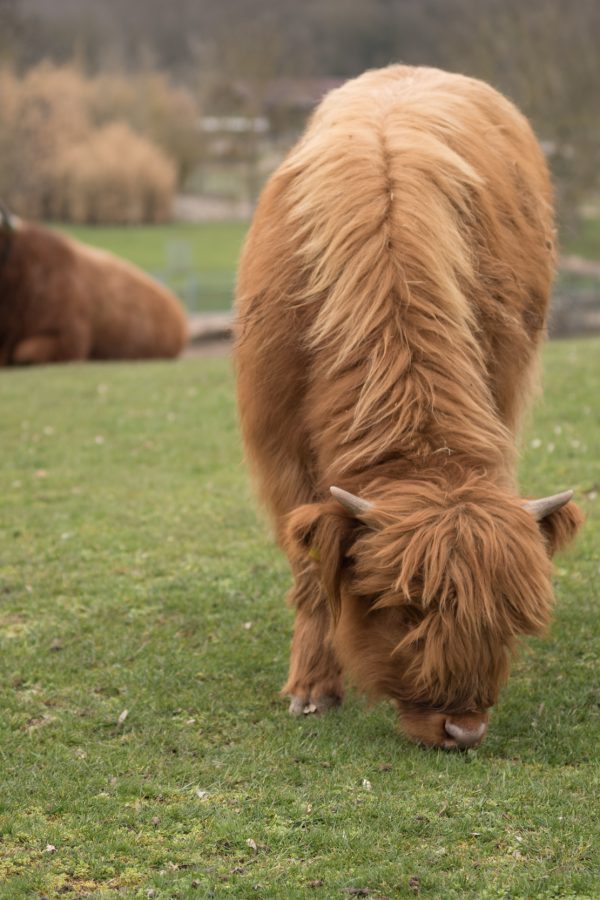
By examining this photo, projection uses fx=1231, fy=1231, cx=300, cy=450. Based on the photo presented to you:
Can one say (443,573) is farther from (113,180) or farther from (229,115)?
(229,115)

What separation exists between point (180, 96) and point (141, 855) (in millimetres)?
52019

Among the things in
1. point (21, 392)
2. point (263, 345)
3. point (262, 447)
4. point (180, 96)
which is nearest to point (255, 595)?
point (262, 447)

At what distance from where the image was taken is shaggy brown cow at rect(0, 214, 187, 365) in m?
15.3

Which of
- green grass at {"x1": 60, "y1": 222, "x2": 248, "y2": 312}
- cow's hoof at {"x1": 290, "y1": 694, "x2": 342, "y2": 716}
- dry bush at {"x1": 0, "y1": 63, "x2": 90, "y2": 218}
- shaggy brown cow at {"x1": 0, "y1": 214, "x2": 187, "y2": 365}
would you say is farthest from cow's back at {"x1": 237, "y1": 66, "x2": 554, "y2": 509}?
dry bush at {"x1": 0, "y1": 63, "x2": 90, "y2": 218}

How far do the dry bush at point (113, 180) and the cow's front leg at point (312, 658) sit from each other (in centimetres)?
3634

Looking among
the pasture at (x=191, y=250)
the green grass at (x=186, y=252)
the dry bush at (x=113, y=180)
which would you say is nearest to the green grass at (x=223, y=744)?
the green grass at (x=186, y=252)

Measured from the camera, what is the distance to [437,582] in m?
3.75

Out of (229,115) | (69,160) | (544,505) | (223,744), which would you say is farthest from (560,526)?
(229,115)

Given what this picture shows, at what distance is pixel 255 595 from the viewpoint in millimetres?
6055

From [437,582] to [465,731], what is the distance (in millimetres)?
585

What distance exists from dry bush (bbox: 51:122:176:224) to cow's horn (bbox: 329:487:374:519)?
122 feet


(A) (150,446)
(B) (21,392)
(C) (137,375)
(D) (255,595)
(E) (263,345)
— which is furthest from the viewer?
(C) (137,375)

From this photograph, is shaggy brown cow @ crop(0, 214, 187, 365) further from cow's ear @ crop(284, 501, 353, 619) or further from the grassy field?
cow's ear @ crop(284, 501, 353, 619)

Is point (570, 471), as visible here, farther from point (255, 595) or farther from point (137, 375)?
point (137, 375)
